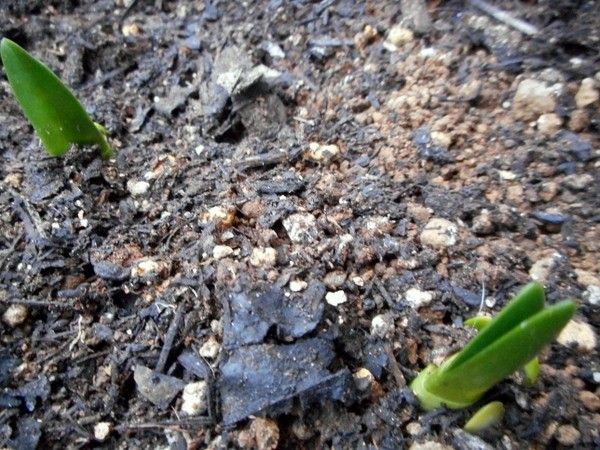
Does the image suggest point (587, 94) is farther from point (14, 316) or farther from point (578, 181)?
point (14, 316)

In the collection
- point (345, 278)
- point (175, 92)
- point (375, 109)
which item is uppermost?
point (175, 92)

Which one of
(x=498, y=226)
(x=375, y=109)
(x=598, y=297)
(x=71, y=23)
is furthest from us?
(x=71, y=23)

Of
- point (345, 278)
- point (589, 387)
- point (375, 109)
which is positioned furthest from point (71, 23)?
point (589, 387)

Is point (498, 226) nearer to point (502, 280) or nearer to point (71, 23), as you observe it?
point (502, 280)

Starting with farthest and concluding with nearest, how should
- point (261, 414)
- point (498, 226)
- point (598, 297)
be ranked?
point (498, 226)
point (598, 297)
point (261, 414)

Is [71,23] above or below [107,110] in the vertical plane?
above

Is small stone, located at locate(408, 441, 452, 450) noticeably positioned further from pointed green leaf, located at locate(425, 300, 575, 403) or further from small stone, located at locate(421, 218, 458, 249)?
small stone, located at locate(421, 218, 458, 249)

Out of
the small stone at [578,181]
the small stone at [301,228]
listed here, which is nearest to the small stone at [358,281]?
the small stone at [301,228]
